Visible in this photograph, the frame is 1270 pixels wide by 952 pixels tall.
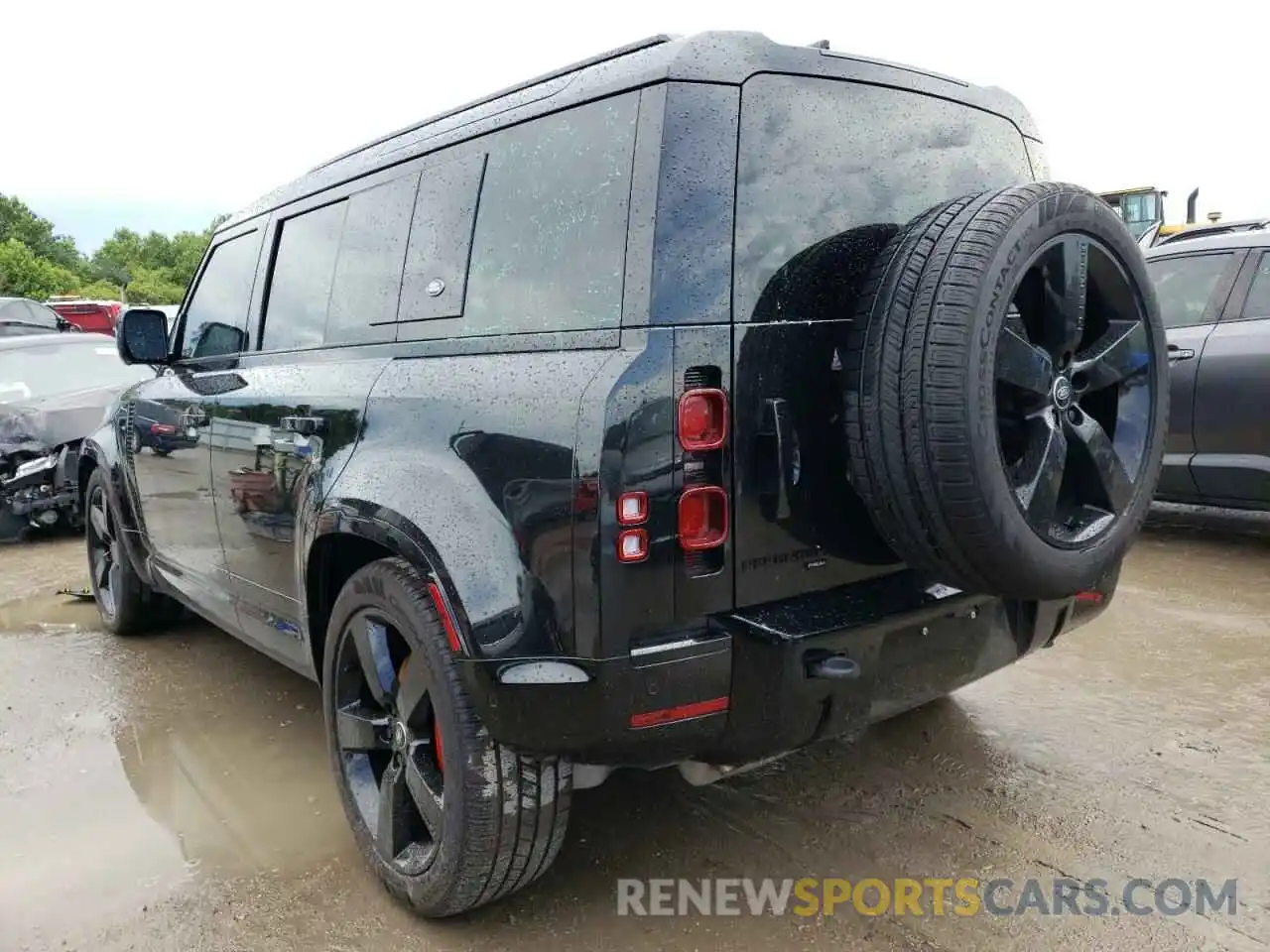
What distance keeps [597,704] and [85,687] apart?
327cm

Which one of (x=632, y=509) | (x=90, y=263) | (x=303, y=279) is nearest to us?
(x=632, y=509)

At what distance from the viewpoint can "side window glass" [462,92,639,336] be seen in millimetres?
2059

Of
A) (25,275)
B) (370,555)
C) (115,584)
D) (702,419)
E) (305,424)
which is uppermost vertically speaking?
(25,275)

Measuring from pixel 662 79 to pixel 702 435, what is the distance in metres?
0.76

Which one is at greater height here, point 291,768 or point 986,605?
point 986,605

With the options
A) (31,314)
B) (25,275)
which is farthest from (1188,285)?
(25,275)

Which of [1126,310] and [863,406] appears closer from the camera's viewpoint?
[863,406]

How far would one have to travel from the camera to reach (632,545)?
6.22ft

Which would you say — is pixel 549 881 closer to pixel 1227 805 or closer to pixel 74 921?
pixel 74 921

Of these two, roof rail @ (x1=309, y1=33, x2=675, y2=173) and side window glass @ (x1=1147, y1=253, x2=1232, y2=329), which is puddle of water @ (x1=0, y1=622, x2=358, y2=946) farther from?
side window glass @ (x1=1147, y1=253, x2=1232, y2=329)

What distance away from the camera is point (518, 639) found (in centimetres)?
200

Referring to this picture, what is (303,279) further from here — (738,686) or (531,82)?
(738,686)

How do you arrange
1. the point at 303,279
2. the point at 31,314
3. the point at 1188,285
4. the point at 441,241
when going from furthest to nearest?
1. the point at 31,314
2. the point at 1188,285
3. the point at 303,279
4. the point at 441,241

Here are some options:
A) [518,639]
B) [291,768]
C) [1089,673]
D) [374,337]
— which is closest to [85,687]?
[291,768]
